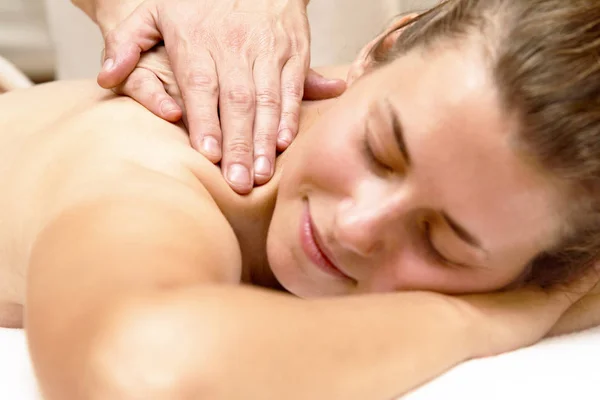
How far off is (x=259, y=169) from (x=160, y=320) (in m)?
0.38

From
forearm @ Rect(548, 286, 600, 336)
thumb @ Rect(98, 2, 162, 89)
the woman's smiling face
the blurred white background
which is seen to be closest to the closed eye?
the woman's smiling face

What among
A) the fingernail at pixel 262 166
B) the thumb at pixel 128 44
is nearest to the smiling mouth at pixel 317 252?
the fingernail at pixel 262 166

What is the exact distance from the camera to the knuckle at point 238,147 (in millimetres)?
751

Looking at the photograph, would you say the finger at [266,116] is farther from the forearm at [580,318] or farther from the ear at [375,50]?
the forearm at [580,318]

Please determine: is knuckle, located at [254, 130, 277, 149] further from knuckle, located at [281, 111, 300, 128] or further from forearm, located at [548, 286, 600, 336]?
forearm, located at [548, 286, 600, 336]

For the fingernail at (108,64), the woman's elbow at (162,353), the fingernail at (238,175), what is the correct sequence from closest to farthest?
the woman's elbow at (162,353)
the fingernail at (238,175)
the fingernail at (108,64)

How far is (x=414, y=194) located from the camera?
0.61m

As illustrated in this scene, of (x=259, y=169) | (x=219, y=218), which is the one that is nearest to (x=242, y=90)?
(x=259, y=169)

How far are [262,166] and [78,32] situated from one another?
97 cm

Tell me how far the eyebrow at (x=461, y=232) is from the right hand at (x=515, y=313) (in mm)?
59

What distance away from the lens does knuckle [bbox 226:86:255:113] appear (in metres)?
0.79

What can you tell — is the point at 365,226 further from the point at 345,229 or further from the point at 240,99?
the point at 240,99

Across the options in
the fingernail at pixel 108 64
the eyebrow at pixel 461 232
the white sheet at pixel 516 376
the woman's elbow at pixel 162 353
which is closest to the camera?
the woman's elbow at pixel 162 353

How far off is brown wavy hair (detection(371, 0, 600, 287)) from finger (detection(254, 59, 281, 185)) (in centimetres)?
24
